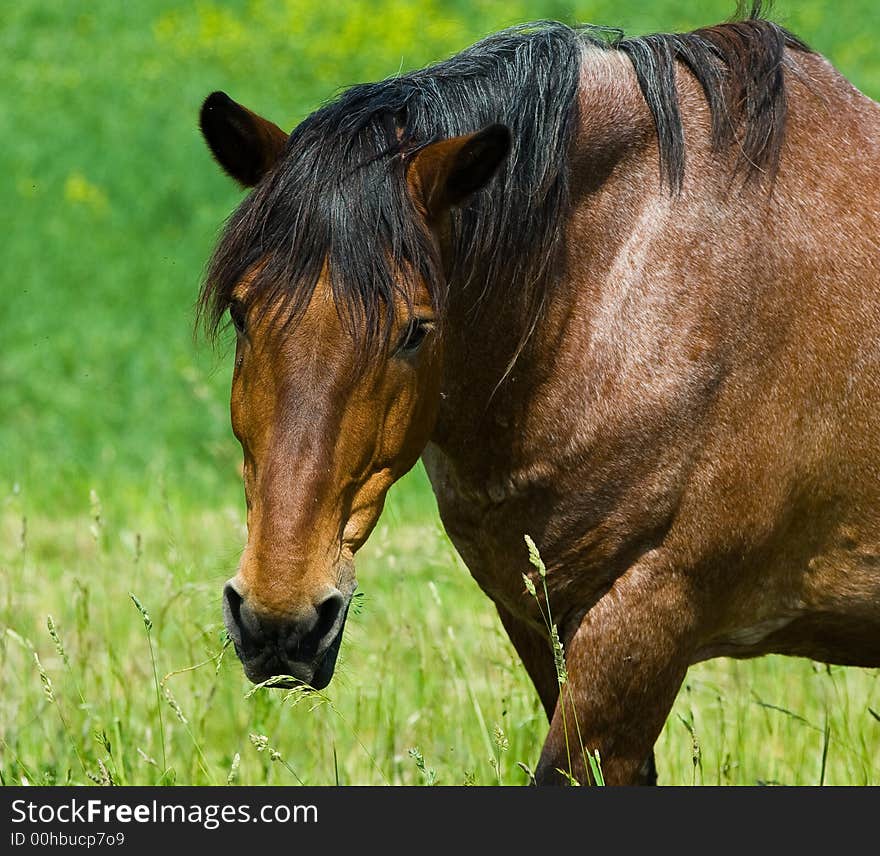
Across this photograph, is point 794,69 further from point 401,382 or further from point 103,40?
point 103,40

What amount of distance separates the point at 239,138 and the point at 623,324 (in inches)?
36.7

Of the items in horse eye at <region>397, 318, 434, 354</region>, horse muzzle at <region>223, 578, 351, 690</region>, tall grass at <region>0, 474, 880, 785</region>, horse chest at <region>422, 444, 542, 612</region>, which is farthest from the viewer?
tall grass at <region>0, 474, 880, 785</region>

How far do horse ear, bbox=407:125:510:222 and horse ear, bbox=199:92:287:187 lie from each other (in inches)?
13.1

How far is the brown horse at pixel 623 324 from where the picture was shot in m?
2.76

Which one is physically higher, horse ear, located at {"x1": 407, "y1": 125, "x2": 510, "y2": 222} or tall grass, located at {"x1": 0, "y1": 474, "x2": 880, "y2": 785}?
horse ear, located at {"x1": 407, "y1": 125, "x2": 510, "y2": 222}

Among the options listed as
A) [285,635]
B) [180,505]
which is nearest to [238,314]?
[285,635]

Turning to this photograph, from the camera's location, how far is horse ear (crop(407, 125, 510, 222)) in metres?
2.69

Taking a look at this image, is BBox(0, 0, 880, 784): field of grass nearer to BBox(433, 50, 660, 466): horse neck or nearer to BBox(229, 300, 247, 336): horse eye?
BBox(229, 300, 247, 336): horse eye

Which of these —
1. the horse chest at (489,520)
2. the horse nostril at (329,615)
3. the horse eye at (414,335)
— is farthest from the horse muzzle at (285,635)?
the horse chest at (489,520)

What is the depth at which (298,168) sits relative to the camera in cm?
274

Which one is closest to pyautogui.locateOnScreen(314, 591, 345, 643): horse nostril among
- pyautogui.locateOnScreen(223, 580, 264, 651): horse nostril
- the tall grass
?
pyautogui.locateOnScreen(223, 580, 264, 651): horse nostril

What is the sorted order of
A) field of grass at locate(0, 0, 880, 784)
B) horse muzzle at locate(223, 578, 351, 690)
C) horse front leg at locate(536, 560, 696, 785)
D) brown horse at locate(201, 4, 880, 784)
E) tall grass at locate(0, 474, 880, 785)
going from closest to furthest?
horse muzzle at locate(223, 578, 351, 690)
brown horse at locate(201, 4, 880, 784)
horse front leg at locate(536, 560, 696, 785)
tall grass at locate(0, 474, 880, 785)
field of grass at locate(0, 0, 880, 784)

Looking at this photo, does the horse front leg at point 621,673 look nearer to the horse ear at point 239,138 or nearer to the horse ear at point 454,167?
the horse ear at point 454,167
